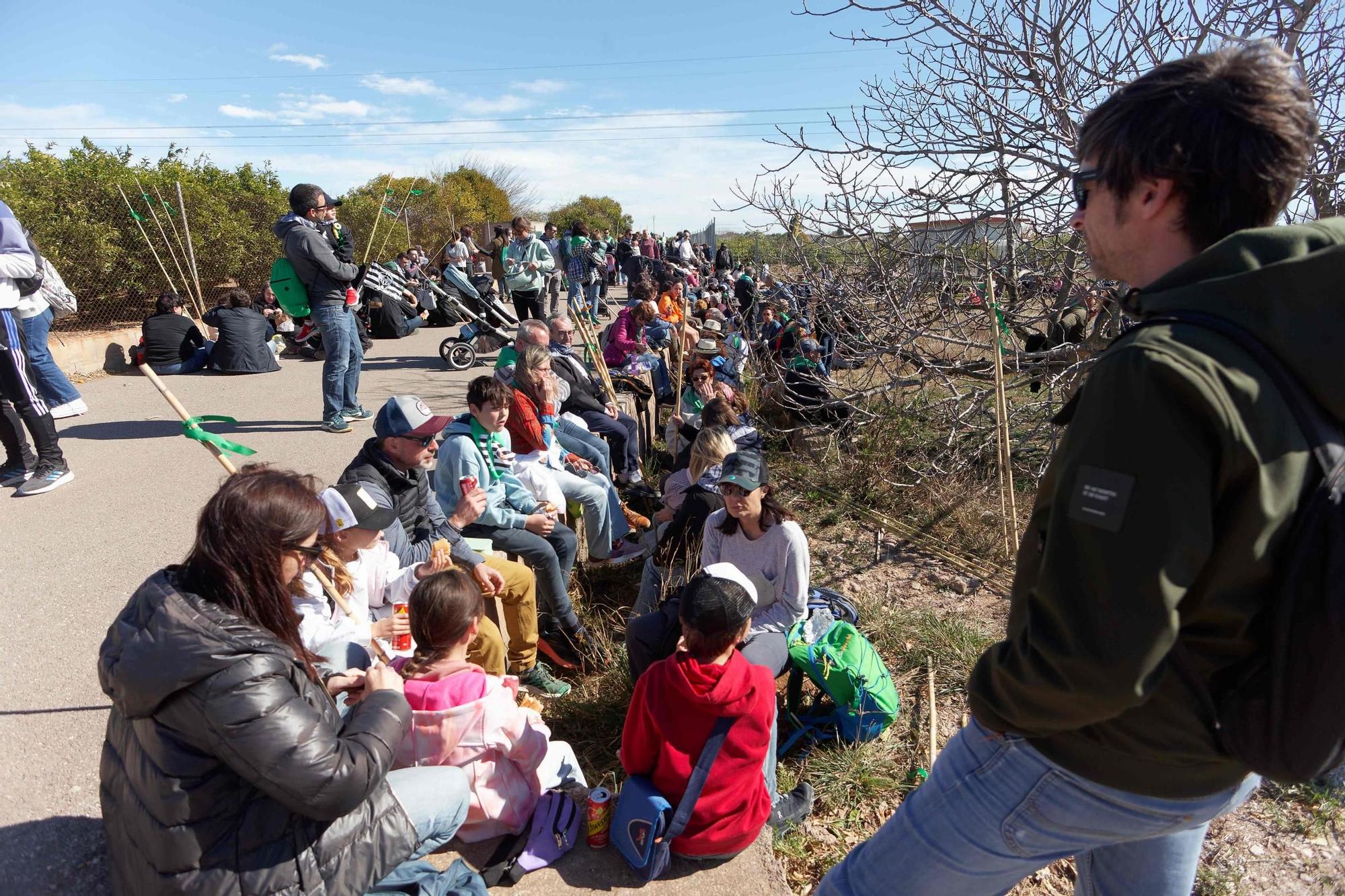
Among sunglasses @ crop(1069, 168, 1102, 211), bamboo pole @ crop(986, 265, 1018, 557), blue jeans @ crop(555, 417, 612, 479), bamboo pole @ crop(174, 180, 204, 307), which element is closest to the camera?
sunglasses @ crop(1069, 168, 1102, 211)

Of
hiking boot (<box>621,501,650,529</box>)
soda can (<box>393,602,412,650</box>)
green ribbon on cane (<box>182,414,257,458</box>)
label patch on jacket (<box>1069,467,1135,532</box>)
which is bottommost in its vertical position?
hiking boot (<box>621,501,650,529</box>)

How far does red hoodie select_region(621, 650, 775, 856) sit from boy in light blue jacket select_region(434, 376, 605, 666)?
145 cm

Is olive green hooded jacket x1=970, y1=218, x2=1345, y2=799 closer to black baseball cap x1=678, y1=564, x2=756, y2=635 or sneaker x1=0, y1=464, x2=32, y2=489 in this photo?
black baseball cap x1=678, y1=564, x2=756, y2=635

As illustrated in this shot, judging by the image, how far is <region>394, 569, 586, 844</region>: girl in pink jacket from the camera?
2.30 meters

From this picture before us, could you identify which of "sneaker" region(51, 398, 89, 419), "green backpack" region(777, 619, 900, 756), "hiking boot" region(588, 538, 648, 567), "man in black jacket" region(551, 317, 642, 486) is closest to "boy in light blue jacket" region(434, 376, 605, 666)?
"hiking boot" region(588, 538, 648, 567)

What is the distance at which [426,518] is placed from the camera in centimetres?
348

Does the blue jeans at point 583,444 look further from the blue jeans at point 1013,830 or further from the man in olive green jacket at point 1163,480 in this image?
the man in olive green jacket at point 1163,480

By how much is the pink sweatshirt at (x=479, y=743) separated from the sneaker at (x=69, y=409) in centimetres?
510

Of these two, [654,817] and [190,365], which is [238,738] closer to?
[654,817]

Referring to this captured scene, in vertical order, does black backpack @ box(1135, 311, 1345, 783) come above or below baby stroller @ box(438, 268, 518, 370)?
below

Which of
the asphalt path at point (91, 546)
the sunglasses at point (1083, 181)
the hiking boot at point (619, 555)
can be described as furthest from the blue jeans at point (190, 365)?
the sunglasses at point (1083, 181)

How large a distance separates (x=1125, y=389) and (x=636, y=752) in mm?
1806

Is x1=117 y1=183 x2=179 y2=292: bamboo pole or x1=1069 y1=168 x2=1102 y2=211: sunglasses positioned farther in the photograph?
x1=117 y1=183 x2=179 y2=292: bamboo pole

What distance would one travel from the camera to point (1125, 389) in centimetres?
91
